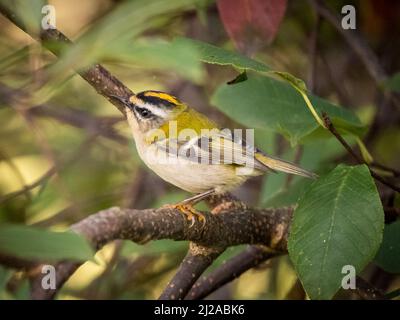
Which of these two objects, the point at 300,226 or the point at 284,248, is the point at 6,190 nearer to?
the point at 284,248

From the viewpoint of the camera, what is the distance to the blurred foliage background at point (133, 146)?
3.16m

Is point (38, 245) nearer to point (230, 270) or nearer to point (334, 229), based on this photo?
point (334, 229)

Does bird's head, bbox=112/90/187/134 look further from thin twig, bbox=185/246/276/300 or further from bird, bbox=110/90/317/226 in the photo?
thin twig, bbox=185/246/276/300

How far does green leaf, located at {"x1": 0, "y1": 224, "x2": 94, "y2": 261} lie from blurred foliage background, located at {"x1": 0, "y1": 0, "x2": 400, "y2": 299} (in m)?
1.66

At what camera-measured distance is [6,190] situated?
3.40 metres

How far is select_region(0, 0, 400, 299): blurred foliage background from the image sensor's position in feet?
10.4

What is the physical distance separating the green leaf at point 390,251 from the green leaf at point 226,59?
33.1 inches

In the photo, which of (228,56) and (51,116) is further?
(51,116)

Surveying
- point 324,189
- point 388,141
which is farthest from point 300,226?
point 388,141

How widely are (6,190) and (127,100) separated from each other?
46.8 inches

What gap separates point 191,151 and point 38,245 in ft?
6.24

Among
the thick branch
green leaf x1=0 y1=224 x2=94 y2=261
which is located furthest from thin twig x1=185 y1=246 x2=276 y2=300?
green leaf x1=0 y1=224 x2=94 y2=261

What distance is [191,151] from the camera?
2779 mm

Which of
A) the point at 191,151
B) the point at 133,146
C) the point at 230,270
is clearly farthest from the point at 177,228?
the point at 133,146
